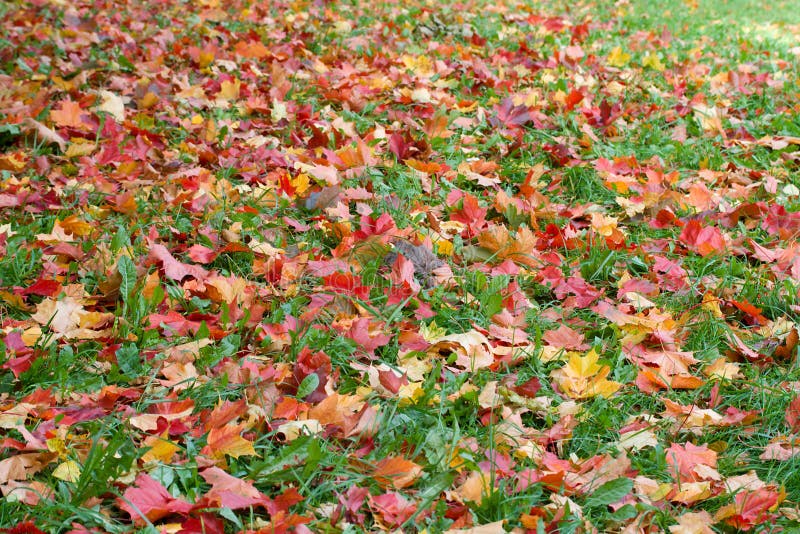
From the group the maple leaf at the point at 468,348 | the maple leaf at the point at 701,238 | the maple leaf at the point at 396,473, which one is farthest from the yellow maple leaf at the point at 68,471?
the maple leaf at the point at 701,238

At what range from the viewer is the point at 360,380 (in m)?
2.08

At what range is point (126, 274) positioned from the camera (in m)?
2.34

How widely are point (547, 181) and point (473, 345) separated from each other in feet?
4.54

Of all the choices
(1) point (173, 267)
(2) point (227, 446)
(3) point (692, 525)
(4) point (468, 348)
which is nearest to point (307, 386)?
(2) point (227, 446)

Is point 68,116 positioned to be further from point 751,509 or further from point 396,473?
point 751,509

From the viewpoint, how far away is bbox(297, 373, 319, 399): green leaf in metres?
1.97

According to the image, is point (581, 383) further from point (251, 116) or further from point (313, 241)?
point (251, 116)

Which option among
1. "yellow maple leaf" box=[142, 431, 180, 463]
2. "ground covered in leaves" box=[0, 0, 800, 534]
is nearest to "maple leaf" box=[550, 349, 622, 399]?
"ground covered in leaves" box=[0, 0, 800, 534]

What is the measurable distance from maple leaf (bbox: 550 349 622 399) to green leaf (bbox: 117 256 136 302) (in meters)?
1.32

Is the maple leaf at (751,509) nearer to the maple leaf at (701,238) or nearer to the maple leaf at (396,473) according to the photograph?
the maple leaf at (396,473)

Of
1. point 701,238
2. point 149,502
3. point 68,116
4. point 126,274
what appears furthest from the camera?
point 68,116

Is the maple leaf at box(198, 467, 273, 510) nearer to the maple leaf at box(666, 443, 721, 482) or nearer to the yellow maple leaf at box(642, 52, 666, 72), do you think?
the maple leaf at box(666, 443, 721, 482)

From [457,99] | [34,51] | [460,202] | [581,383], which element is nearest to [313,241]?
[460,202]

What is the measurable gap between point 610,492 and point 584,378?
0.45 m
